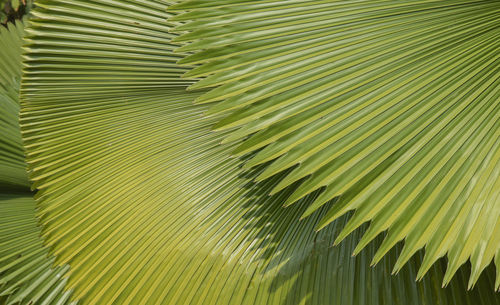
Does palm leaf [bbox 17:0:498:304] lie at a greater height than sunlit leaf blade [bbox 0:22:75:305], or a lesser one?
greater

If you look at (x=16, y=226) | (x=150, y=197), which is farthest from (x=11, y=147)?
(x=150, y=197)

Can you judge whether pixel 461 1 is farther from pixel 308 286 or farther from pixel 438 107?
pixel 308 286

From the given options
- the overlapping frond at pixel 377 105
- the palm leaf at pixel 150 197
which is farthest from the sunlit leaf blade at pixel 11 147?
the overlapping frond at pixel 377 105

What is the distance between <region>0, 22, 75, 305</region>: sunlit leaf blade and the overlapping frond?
0.67m

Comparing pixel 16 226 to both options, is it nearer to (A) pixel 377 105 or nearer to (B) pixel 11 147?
(B) pixel 11 147

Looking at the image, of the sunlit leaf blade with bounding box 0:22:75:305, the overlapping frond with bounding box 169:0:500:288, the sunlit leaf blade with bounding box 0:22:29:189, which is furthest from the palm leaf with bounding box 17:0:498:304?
the sunlit leaf blade with bounding box 0:22:29:189

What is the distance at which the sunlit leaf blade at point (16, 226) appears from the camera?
1481 millimetres

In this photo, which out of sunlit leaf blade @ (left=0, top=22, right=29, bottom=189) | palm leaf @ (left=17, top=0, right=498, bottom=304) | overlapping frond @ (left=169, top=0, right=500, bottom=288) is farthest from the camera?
sunlit leaf blade @ (left=0, top=22, right=29, bottom=189)

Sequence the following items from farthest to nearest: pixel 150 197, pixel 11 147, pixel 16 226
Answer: pixel 11 147 < pixel 16 226 < pixel 150 197

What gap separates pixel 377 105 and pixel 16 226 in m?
1.49

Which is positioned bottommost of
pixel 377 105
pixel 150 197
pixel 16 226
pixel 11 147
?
pixel 16 226

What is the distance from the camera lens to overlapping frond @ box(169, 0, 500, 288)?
63 cm

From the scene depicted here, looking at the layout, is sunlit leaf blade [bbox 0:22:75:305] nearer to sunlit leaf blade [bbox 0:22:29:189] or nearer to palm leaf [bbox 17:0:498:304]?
sunlit leaf blade [bbox 0:22:29:189]

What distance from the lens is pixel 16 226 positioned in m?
1.73
